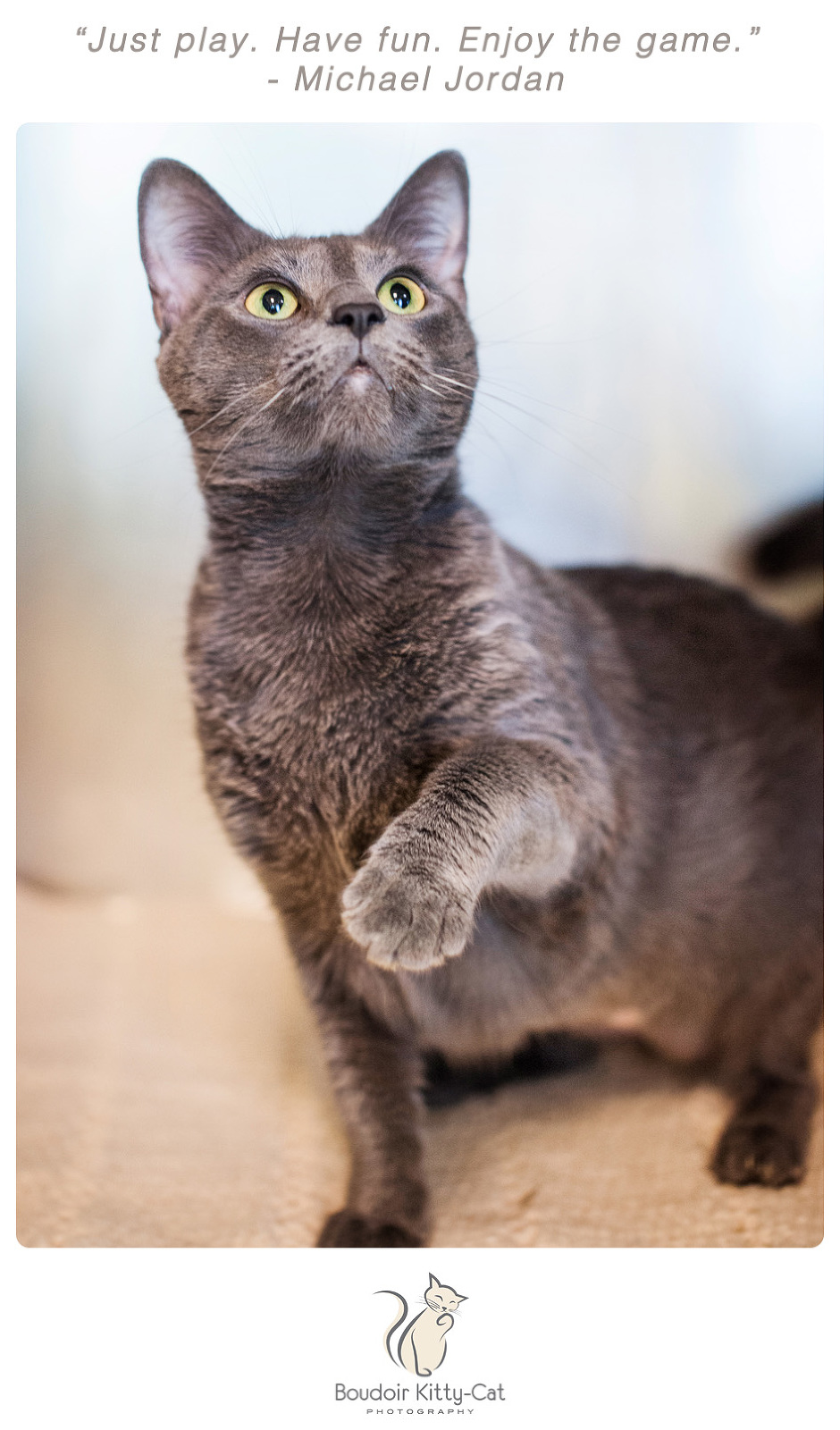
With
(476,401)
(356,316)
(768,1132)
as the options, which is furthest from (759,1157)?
(356,316)

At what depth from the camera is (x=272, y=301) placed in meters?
0.94

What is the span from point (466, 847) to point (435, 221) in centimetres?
55

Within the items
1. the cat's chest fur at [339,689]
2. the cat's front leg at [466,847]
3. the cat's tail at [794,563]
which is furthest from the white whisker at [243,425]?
the cat's tail at [794,563]

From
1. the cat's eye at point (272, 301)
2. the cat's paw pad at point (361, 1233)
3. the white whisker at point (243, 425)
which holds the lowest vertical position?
the cat's paw pad at point (361, 1233)

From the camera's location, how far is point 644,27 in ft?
3.21

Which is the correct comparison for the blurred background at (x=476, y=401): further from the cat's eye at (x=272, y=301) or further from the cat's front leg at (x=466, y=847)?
the cat's front leg at (x=466, y=847)

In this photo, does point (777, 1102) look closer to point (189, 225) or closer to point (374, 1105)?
point (374, 1105)

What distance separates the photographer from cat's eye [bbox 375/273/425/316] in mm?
947

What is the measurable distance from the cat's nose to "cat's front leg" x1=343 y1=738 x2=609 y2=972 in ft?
1.18

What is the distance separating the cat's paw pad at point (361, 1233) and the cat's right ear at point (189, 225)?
0.88 m
